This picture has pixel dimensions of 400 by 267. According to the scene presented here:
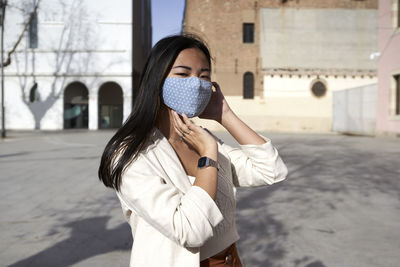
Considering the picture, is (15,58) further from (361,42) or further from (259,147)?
(259,147)

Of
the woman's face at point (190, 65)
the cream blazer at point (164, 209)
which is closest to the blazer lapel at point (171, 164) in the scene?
the cream blazer at point (164, 209)

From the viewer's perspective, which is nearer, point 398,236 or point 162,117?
point 162,117

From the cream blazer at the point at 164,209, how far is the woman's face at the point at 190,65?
0.25 metres

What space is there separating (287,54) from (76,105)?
17917 millimetres

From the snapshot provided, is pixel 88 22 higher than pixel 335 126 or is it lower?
higher

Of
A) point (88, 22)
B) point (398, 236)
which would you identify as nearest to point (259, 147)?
point (398, 236)

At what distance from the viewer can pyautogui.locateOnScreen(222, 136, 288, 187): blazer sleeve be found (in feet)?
5.81

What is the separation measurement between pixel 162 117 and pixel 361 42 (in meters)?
34.0

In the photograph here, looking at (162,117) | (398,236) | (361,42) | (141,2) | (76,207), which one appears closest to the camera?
(162,117)

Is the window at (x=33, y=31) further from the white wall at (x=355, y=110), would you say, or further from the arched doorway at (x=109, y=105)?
the white wall at (x=355, y=110)

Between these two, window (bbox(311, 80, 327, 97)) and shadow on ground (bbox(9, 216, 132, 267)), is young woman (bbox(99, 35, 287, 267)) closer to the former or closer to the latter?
shadow on ground (bbox(9, 216, 132, 267))

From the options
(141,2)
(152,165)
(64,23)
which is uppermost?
(141,2)

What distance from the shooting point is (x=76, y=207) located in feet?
19.1

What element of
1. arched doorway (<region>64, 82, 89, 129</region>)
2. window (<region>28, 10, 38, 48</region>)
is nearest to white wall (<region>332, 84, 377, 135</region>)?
arched doorway (<region>64, 82, 89, 129</region>)
